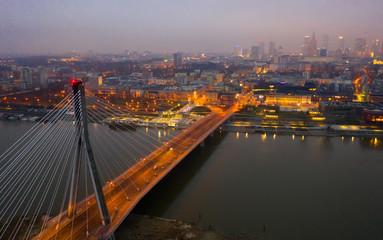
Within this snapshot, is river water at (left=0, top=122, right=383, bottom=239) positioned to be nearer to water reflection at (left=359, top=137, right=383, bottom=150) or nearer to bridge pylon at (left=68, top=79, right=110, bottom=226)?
water reflection at (left=359, top=137, right=383, bottom=150)

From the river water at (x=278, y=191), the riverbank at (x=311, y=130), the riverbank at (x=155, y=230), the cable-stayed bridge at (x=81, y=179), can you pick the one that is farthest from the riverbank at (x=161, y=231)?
the riverbank at (x=311, y=130)

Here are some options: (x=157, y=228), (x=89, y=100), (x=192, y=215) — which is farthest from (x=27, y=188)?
(x=89, y=100)

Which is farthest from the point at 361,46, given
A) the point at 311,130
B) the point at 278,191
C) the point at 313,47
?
the point at 278,191

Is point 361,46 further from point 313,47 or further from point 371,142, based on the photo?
point 371,142

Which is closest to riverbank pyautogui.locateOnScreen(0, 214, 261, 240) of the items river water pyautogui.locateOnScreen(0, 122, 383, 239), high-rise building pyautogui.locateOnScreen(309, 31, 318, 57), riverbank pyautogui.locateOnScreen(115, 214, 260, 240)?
riverbank pyautogui.locateOnScreen(115, 214, 260, 240)

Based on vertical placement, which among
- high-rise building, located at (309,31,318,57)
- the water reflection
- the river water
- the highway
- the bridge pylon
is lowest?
the river water

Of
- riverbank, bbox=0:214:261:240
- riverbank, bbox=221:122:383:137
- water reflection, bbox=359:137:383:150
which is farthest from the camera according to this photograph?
riverbank, bbox=221:122:383:137
